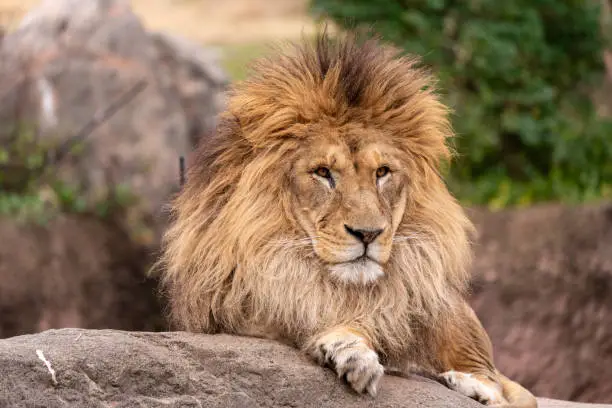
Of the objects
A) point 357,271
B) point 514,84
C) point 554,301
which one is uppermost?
point 514,84

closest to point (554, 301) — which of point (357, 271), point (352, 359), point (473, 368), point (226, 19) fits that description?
point (473, 368)

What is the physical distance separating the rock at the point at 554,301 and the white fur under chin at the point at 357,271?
4.85 meters

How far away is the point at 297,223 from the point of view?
4023 millimetres

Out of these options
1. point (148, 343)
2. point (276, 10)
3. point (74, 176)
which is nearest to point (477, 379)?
point (148, 343)

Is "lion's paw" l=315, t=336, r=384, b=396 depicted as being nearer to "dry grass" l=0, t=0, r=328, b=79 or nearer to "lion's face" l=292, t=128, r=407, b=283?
"lion's face" l=292, t=128, r=407, b=283

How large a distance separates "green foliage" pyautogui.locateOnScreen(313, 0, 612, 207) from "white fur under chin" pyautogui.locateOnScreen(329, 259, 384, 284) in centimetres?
617

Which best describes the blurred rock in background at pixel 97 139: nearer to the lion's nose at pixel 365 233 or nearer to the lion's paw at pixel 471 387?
the lion's paw at pixel 471 387

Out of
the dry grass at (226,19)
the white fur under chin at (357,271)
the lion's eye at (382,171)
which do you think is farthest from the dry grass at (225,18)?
the white fur under chin at (357,271)

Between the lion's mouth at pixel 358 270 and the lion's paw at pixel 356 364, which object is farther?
A: the lion's mouth at pixel 358 270

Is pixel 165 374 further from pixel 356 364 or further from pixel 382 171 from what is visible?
pixel 382 171

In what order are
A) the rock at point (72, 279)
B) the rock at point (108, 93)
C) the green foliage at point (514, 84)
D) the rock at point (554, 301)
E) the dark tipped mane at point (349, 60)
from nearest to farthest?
the dark tipped mane at point (349, 60) → the rock at point (554, 301) → the rock at point (72, 279) → the rock at point (108, 93) → the green foliage at point (514, 84)

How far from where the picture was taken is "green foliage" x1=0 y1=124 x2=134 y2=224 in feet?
32.1

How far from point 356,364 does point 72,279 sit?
19.0 ft

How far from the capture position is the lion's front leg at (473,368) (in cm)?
436
